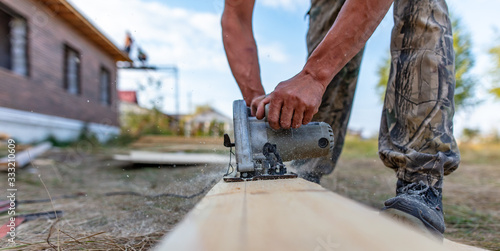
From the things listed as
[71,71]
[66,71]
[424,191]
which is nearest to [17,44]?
[66,71]

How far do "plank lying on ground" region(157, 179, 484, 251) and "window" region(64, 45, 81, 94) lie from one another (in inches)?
382

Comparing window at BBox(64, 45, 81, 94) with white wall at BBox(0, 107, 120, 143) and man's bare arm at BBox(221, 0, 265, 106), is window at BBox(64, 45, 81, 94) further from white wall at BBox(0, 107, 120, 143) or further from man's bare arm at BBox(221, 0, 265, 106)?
man's bare arm at BBox(221, 0, 265, 106)

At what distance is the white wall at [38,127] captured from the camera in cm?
581

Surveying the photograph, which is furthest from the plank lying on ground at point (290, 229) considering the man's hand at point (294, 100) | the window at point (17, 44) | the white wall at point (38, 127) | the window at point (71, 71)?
the window at point (71, 71)

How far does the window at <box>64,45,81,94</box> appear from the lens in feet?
28.6

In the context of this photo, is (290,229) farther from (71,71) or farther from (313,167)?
(71,71)

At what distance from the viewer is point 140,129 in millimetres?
9922

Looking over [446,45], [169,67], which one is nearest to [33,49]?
[169,67]

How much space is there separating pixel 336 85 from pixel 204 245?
1498mm

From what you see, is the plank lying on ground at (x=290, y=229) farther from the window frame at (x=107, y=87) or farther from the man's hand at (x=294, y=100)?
the window frame at (x=107, y=87)

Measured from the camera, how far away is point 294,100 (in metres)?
1.01

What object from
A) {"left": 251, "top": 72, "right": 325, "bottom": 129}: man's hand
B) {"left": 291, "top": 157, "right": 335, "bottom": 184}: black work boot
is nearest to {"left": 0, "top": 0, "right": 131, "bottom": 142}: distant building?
{"left": 291, "top": 157, "right": 335, "bottom": 184}: black work boot

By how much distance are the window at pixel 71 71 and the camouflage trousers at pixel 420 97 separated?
9.43m

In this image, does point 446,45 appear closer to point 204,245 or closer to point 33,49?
point 204,245
